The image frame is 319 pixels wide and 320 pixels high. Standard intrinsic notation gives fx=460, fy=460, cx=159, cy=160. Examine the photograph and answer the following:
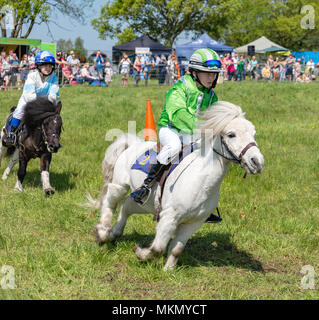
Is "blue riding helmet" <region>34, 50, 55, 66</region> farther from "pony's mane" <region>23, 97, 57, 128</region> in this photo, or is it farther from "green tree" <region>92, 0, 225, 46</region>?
"green tree" <region>92, 0, 225, 46</region>

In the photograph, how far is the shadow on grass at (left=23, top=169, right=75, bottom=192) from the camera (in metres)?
9.05

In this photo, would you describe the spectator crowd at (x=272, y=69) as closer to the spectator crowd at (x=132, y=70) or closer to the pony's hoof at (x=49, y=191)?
the spectator crowd at (x=132, y=70)

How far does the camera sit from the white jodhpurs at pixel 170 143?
5.16 m

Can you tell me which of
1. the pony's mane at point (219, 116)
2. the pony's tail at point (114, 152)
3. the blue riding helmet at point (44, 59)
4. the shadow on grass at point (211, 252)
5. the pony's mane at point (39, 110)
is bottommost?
the shadow on grass at point (211, 252)

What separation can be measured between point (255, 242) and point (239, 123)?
2.43m

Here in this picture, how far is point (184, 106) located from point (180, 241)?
155 centimetres

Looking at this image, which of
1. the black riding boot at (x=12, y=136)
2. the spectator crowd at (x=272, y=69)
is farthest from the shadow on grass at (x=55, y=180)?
the spectator crowd at (x=272, y=69)

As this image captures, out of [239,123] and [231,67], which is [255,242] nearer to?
[239,123]

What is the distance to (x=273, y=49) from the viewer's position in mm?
Answer: 52125

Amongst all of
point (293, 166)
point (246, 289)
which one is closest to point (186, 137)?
point (246, 289)

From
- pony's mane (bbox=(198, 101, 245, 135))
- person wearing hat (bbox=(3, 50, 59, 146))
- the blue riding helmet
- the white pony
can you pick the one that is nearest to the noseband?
the white pony

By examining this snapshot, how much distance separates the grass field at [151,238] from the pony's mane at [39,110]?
1407mm

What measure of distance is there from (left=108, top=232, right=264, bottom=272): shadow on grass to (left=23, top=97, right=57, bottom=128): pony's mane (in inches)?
120
